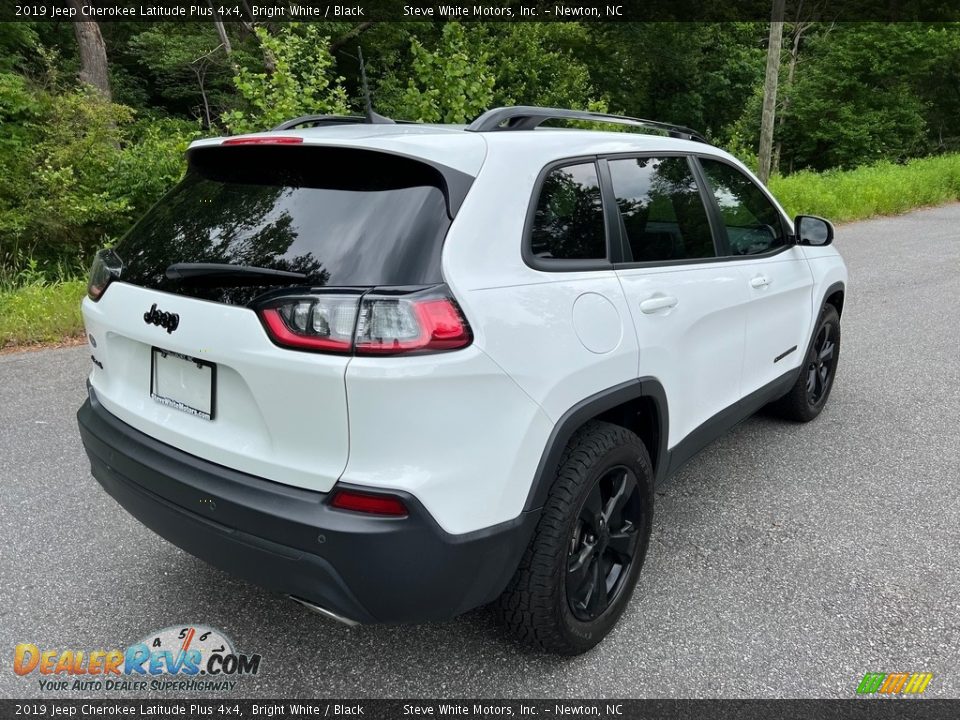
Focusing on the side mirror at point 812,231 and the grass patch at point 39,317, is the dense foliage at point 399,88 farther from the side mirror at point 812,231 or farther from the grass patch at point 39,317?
the side mirror at point 812,231

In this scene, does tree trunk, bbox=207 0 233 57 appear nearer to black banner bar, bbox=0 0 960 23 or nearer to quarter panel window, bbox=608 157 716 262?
black banner bar, bbox=0 0 960 23

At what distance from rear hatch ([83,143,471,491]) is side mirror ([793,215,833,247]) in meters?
2.56

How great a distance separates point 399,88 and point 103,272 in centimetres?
2084

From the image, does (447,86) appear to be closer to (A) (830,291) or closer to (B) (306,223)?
(A) (830,291)

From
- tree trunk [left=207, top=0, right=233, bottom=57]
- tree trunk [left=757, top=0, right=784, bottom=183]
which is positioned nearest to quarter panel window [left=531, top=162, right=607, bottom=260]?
tree trunk [left=757, top=0, right=784, bottom=183]

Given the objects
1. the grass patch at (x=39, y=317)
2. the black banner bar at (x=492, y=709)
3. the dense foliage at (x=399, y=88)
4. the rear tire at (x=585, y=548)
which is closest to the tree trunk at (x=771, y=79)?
the dense foliage at (x=399, y=88)

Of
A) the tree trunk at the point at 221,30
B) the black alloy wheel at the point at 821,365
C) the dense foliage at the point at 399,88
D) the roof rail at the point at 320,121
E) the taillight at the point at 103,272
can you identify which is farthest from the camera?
the tree trunk at the point at 221,30

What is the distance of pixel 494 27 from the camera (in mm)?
24109

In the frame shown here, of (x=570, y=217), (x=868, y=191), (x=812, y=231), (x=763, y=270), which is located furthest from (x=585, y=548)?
(x=868, y=191)

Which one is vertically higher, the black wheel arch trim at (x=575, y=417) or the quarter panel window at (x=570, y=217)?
the quarter panel window at (x=570, y=217)

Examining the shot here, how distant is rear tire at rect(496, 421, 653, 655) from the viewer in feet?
7.22

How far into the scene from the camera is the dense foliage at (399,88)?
1100 centimetres

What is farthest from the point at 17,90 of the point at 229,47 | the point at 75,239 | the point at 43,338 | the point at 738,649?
the point at 738,649

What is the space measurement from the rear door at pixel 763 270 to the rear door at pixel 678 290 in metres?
0.15
